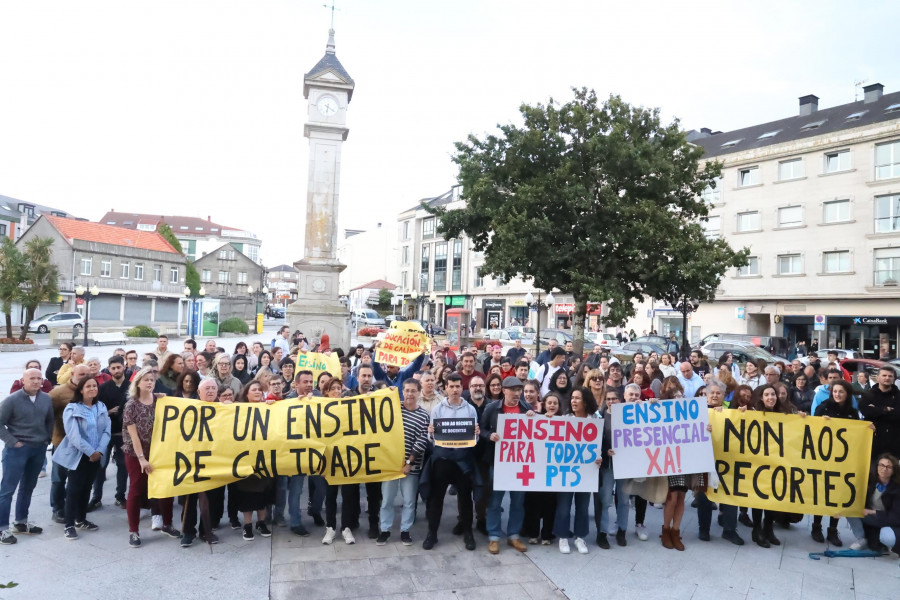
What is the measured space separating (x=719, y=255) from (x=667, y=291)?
7.04 feet

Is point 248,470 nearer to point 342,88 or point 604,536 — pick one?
point 604,536

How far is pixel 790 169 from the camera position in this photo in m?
38.9

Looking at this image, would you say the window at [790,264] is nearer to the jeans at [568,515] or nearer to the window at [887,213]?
the window at [887,213]

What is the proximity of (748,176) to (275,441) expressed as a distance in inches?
1661

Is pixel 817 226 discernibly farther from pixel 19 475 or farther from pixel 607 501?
pixel 19 475

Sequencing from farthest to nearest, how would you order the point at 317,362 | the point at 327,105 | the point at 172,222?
the point at 172,222, the point at 327,105, the point at 317,362

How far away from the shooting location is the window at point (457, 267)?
65.1 m

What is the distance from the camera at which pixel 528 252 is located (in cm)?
2105

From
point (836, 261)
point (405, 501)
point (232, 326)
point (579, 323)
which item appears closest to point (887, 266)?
point (836, 261)

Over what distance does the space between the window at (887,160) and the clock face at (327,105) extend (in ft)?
101

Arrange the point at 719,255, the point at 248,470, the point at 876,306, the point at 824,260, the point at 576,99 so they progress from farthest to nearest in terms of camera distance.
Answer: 1. the point at 824,260
2. the point at 876,306
3. the point at 576,99
4. the point at 719,255
5. the point at 248,470

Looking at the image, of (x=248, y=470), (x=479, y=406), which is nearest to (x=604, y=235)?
(x=479, y=406)

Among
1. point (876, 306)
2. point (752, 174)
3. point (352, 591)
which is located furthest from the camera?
point (752, 174)

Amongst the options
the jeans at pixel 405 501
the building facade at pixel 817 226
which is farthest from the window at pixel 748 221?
the jeans at pixel 405 501
